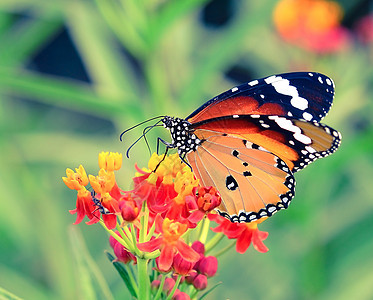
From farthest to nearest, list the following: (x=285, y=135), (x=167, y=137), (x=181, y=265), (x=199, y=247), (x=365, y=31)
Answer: (x=365, y=31)
(x=167, y=137)
(x=285, y=135)
(x=199, y=247)
(x=181, y=265)

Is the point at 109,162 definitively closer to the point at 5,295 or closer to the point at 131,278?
the point at 131,278

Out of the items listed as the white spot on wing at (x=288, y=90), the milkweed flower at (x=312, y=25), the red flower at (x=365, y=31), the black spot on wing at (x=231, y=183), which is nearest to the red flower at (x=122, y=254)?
the black spot on wing at (x=231, y=183)

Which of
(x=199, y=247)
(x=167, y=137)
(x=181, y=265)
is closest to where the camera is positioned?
(x=181, y=265)

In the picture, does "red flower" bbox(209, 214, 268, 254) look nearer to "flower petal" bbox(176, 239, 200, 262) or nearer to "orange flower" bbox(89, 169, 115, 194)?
"flower petal" bbox(176, 239, 200, 262)

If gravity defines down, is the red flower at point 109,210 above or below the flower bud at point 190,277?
above

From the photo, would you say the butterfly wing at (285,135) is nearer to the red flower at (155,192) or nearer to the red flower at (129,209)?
the red flower at (155,192)

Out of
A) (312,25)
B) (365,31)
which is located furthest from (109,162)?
(365,31)

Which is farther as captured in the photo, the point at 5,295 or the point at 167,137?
the point at 167,137

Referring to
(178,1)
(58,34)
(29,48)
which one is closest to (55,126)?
(29,48)
